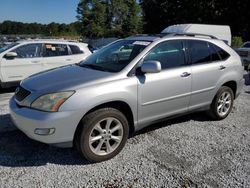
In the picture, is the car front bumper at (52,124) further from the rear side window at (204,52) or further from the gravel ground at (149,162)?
the rear side window at (204,52)

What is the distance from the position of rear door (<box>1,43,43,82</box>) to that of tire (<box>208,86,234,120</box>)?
5.14 meters

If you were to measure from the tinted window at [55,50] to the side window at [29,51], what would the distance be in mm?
199

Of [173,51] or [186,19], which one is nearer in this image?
[173,51]

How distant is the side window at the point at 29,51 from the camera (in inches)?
320

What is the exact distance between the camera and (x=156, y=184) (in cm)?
333

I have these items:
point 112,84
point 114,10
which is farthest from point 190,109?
point 114,10

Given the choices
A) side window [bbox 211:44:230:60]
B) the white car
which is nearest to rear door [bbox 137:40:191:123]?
side window [bbox 211:44:230:60]

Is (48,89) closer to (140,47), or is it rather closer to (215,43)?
(140,47)

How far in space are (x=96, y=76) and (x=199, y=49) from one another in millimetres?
2055

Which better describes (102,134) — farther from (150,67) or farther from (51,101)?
(150,67)

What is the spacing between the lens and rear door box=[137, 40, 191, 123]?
4.13 metres

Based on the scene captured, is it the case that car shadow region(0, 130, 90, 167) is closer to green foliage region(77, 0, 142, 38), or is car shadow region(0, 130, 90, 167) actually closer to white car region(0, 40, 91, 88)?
white car region(0, 40, 91, 88)

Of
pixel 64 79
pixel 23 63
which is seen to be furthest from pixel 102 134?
pixel 23 63

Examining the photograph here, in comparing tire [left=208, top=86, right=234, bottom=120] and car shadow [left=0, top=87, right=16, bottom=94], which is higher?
tire [left=208, top=86, right=234, bottom=120]
